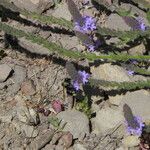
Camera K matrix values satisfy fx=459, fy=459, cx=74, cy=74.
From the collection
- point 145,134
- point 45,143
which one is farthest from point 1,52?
point 145,134

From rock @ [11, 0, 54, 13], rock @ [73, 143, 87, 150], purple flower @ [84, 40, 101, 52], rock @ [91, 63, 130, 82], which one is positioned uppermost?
rock @ [11, 0, 54, 13]

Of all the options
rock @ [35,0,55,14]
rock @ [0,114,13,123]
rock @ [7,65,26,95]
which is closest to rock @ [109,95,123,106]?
rock @ [7,65,26,95]

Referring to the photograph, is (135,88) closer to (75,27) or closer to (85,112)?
(85,112)

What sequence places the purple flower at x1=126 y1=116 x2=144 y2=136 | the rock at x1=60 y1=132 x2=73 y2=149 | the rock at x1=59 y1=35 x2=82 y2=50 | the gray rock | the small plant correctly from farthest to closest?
the rock at x1=59 y1=35 x2=82 y2=50 → the gray rock → the small plant → the rock at x1=60 y1=132 x2=73 y2=149 → the purple flower at x1=126 y1=116 x2=144 y2=136

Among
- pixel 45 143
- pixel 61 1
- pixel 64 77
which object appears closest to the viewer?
pixel 45 143

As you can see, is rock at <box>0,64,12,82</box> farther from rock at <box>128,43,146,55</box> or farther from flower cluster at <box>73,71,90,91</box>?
rock at <box>128,43,146,55</box>

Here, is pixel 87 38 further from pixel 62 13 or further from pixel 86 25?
pixel 62 13

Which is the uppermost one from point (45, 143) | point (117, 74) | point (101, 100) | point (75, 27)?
point (75, 27)

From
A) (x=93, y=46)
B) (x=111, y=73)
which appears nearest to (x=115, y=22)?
(x=93, y=46)
